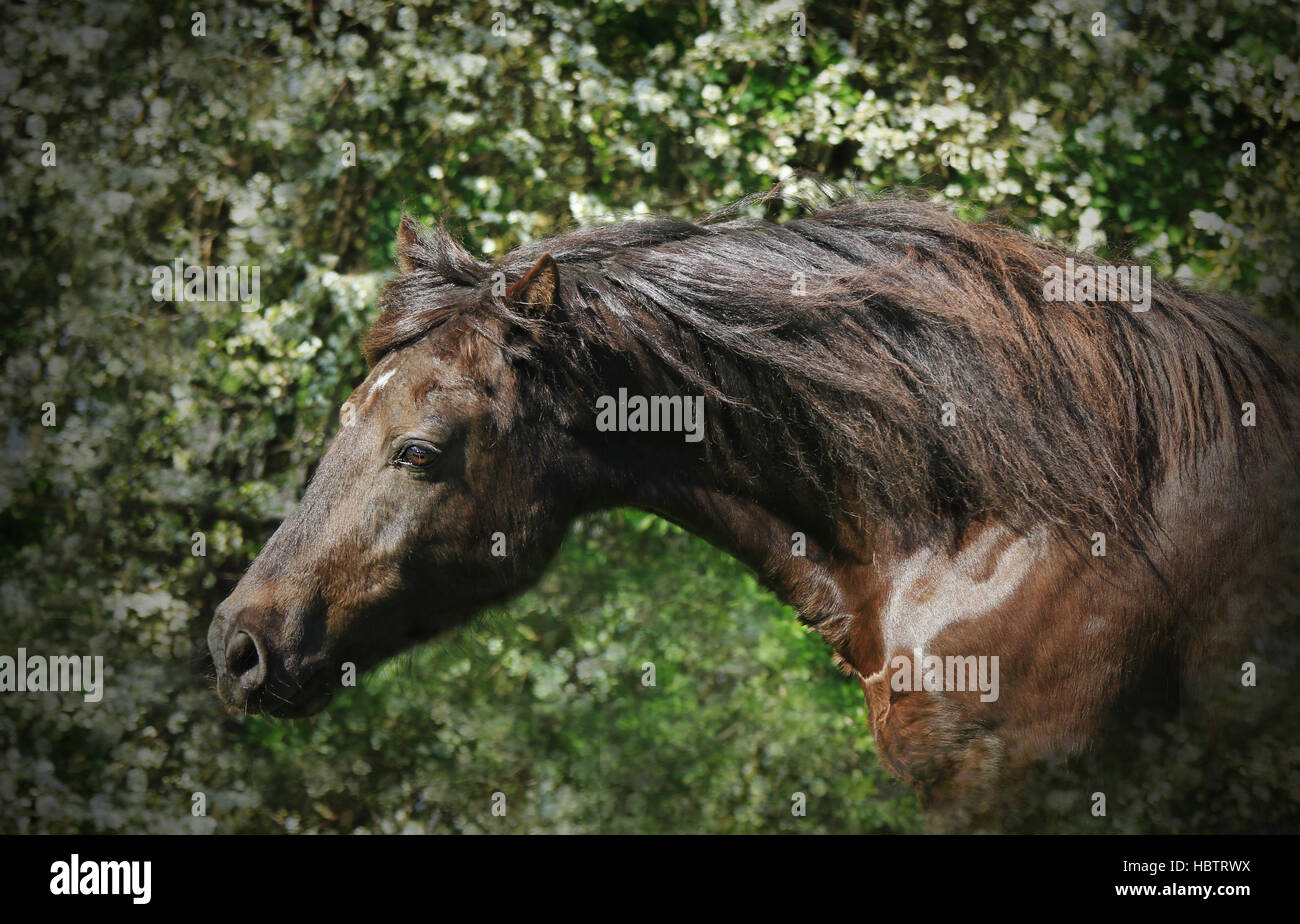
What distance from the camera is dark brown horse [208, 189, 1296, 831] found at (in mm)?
2424

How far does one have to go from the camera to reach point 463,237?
479 cm

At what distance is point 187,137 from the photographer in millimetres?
A: 5008

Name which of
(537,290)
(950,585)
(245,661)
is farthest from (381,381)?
(950,585)

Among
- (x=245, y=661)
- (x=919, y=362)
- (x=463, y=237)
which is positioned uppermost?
(x=463, y=237)

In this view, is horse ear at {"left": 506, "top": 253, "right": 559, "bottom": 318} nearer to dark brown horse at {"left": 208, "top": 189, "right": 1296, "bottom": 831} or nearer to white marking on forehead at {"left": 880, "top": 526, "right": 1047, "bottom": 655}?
dark brown horse at {"left": 208, "top": 189, "right": 1296, "bottom": 831}

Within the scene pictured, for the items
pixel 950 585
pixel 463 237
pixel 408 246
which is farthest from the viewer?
pixel 463 237

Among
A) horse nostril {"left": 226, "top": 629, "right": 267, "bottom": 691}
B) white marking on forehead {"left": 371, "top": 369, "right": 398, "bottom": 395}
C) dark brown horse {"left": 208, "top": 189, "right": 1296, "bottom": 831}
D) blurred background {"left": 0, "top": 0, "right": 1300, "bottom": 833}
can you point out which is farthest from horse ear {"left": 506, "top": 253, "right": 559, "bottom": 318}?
blurred background {"left": 0, "top": 0, "right": 1300, "bottom": 833}

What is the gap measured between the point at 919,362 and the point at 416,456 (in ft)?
4.21

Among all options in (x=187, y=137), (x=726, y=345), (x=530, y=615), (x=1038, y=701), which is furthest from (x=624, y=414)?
(x=187, y=137)

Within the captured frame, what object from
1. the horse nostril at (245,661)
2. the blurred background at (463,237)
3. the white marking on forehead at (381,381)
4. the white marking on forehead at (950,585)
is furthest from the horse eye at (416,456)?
the blurred background at (463,237)

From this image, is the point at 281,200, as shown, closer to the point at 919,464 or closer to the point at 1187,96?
the point at 919,464

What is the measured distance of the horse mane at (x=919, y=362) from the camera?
248 cm

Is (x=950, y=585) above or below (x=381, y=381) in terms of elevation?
below

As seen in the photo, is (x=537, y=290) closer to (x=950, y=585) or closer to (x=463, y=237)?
(x=950, y=585)
